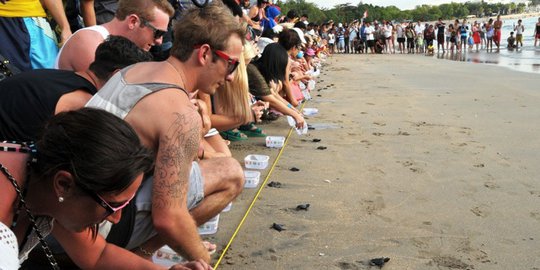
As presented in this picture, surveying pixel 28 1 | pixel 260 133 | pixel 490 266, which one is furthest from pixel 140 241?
pixel 260 133

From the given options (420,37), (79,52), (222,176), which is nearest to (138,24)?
(79,52)

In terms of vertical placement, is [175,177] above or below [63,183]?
below

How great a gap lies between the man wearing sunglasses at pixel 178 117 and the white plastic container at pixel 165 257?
8.3 inches

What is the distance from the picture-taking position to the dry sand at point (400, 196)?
10.4ft

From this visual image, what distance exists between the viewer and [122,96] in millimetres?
2309

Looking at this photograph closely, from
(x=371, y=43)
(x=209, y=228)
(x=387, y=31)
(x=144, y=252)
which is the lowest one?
(x=371, y=43)

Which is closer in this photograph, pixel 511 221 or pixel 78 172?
pixel 78 172

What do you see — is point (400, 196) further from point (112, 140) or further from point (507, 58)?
point (507, 58)

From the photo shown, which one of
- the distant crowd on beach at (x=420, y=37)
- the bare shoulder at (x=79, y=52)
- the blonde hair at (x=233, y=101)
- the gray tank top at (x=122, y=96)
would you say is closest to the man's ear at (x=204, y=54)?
the gray tank top at (x=122, y=96)

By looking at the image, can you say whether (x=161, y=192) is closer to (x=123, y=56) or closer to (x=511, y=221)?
(x=123, y=56)

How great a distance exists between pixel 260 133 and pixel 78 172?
5.03 m

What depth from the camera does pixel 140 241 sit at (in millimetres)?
2576

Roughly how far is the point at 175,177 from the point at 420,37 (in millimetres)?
30800

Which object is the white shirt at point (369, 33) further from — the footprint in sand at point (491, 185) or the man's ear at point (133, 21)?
the man's ear at point (133, 21)
